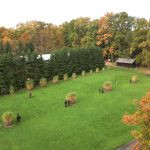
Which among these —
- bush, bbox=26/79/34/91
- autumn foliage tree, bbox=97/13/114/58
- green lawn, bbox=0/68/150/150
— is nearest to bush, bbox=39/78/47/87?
green lawn, bbox=0/68/150/150

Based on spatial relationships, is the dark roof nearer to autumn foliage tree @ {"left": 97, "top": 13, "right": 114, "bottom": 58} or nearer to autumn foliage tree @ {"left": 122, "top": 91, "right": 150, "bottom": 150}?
autumn foliage tree @ {"left": 97, "top": 13, "right": 114, "bottom": 58}

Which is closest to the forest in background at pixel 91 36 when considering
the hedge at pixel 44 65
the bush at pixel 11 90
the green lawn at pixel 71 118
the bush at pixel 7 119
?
the hedge at pixel 44 65

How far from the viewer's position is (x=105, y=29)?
247 ft

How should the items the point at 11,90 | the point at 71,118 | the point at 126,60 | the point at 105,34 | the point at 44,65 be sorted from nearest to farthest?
the point at 71,118 < the point at 11,90 < the point at 44,65 < the point at 126,60 < the point at 105,34

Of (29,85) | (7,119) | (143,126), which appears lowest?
(7,119)

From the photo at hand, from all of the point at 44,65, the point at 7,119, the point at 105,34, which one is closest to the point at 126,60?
the point at 105,34

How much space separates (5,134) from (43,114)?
688cm

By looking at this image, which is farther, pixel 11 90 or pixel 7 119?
pixel 11 90

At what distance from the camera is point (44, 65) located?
52750mm

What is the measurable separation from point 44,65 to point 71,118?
22597mm

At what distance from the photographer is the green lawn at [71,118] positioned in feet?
→ 84.8

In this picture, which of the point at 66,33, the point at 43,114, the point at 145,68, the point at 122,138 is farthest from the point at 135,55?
the point at 122,138

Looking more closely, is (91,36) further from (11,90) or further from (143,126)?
(143,126)

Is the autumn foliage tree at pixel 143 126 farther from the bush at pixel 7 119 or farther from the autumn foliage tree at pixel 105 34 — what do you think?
the autumn foliage tree at pixel 105 34
